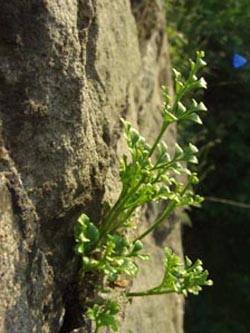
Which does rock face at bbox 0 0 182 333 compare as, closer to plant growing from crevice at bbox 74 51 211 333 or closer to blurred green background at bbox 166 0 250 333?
plant growing from crevice at bbox 74 51 211 333

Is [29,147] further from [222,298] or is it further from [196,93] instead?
[222,298]

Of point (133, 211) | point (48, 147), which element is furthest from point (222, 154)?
point (48, 147)

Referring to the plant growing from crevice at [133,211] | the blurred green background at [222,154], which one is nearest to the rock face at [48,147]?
the plant growing from crevice at [133,211]

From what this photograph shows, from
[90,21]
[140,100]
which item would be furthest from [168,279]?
[140,100]

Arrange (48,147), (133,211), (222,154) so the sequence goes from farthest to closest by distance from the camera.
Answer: (222,154), (133,211), (48,147)

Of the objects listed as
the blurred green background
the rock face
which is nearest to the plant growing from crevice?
the rock face

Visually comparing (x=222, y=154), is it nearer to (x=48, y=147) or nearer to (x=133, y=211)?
(x=133, y=211)
